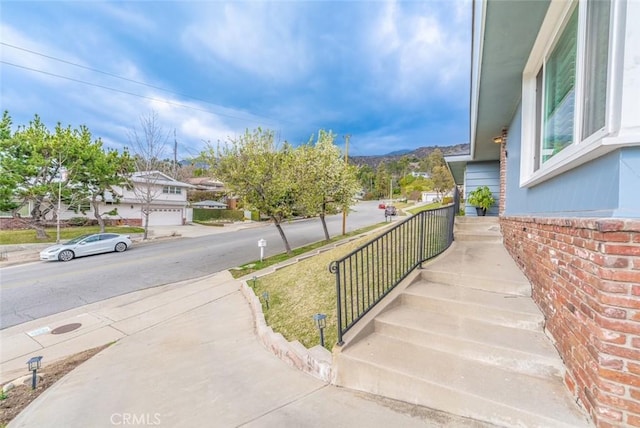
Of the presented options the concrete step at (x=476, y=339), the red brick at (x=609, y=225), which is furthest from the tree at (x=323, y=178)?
the red brick at (x=609, y=225)

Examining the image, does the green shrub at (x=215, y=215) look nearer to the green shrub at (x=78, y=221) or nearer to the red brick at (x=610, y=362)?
the green shrub at (x=78, y=221)

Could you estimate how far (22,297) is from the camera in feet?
27.0

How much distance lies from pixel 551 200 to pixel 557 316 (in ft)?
4.01

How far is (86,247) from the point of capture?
14.0m

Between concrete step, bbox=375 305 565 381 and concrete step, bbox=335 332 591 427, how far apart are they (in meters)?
0.07

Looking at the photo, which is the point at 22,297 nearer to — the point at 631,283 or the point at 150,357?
the point at 150,357

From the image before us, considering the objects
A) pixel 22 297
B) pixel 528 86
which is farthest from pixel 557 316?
pixel 22 297

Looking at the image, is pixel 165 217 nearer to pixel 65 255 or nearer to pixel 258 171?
pixel 65 255

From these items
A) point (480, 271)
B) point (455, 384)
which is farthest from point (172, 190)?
point (455, 384)

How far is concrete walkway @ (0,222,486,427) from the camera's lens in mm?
2164

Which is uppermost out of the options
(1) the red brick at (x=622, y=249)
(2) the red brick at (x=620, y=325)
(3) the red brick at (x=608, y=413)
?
(1) the red brick at (x=622, y=249)

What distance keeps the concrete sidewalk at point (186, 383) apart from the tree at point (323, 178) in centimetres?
718

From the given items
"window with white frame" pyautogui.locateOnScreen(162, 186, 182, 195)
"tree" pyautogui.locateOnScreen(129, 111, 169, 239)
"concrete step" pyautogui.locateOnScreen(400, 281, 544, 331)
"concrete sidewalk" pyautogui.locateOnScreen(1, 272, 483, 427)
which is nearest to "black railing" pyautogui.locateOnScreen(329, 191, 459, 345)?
"concrete step" pyautogui.locateOnScreen(400, 281, 544, 331)

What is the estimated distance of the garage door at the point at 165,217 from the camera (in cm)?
2579
